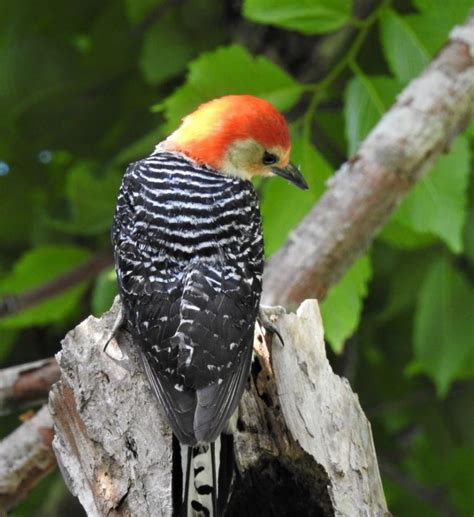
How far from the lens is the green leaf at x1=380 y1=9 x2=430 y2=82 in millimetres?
5227

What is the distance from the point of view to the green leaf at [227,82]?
16.6ft

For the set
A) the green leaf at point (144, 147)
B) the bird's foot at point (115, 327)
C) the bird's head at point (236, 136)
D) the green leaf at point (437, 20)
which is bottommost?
the green leaf at point (144, 147)

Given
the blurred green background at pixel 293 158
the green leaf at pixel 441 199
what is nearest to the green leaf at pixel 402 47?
the blurred green background at pixel 293 158

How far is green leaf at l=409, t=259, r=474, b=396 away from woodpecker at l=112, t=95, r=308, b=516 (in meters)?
1.27

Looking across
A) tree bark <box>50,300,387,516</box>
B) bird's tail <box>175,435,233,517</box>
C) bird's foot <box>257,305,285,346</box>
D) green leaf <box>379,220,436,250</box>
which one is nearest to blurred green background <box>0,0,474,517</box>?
green leaf <box>379,220,436,250</box>

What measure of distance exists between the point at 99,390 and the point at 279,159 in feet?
4.97

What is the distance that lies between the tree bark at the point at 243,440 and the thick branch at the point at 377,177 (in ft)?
3.60

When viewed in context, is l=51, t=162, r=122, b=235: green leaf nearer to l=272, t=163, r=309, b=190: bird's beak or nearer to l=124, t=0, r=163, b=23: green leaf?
l=124, t=0, r=163, b=23: green leaf

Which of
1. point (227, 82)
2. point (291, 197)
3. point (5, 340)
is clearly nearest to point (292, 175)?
point (291, 197)

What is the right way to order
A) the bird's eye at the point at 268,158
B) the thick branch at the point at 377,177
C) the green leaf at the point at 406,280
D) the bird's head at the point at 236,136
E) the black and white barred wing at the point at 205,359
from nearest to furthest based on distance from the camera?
1. the black and white barred wing at the point at 205,359
2. the bird's head at the point at 236,136
3. the bird's eye at the point at 268,158
4. the thick branch at the point at 377,177
5. the green leaf at the point at 406,280

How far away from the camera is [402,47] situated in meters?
5.26

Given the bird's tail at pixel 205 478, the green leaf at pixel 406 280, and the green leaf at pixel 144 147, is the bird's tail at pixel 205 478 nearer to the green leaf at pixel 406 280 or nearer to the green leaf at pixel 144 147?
the green leaf at pixel 144 147

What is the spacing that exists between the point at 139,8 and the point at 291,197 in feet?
4.45

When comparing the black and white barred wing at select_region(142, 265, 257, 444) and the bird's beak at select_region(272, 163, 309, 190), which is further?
the bird's beak at select_region(272, 163, 309, 190)
